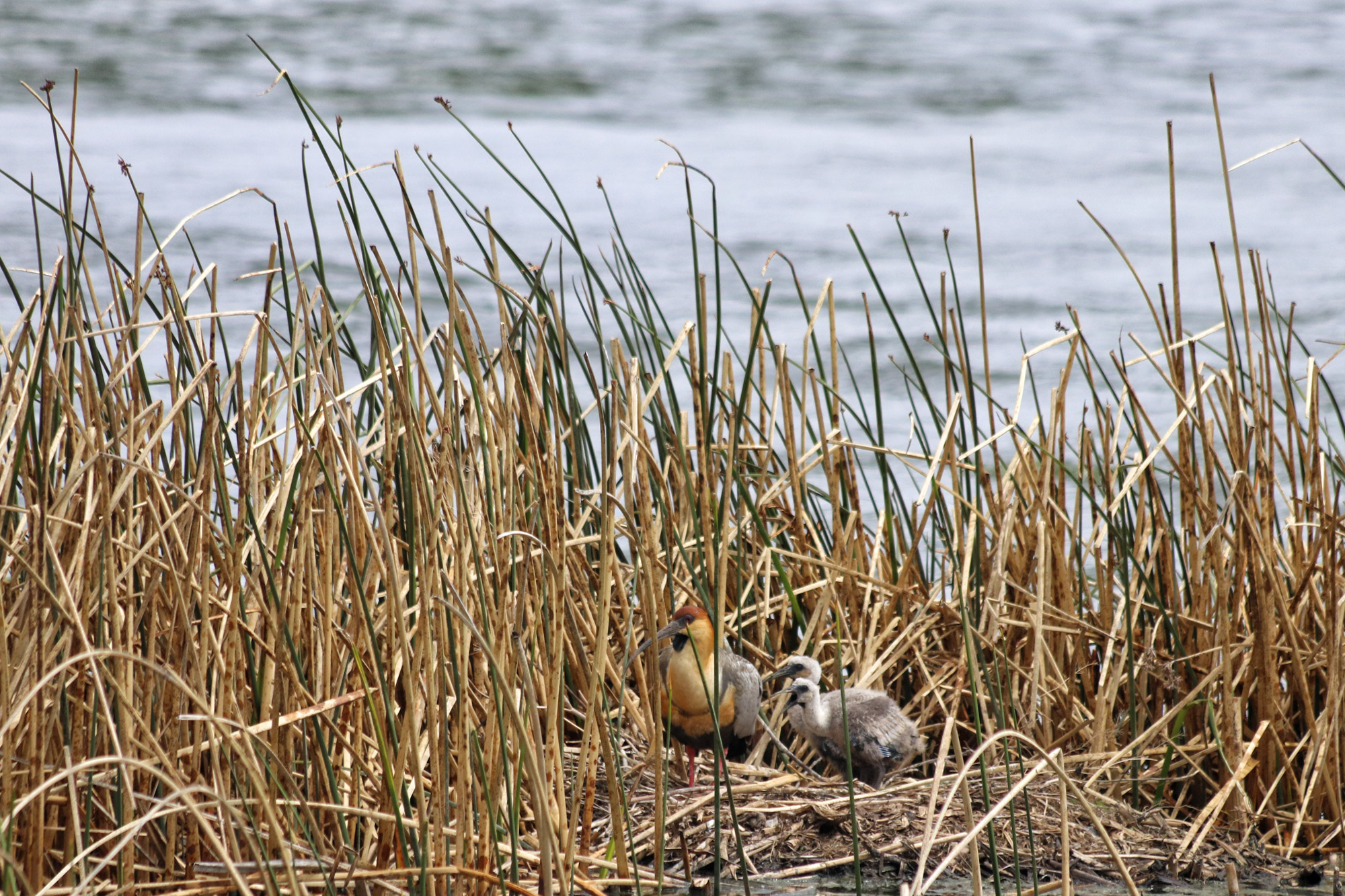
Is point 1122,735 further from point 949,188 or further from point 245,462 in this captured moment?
point 949,188

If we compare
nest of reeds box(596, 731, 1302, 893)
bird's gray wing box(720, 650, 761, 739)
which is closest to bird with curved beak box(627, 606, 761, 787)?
bird's gray wing box(720, 650, 761, 739)

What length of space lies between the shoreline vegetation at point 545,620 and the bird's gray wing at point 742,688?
0.37ft

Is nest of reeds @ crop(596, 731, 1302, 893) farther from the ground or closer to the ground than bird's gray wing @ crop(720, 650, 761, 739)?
closer to the ground

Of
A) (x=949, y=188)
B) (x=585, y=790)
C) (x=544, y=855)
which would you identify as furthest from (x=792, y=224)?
(x=544, y=855)

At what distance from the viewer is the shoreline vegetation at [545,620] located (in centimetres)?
199

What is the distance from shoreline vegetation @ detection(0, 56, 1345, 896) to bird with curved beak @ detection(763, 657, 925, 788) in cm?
11

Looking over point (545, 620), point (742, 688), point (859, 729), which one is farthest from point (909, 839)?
point (545, 620)

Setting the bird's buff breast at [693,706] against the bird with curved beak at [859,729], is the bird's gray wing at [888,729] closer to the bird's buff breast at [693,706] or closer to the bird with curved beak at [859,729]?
the bird with curved beak at [859,729]

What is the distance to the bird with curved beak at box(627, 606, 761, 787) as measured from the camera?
2754 millimetres

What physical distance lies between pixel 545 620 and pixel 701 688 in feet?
2.02

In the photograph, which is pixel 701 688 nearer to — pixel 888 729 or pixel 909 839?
pixel 888 729

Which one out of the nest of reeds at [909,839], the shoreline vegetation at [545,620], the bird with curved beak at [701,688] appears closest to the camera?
the shoreline vegetation at [545,620]

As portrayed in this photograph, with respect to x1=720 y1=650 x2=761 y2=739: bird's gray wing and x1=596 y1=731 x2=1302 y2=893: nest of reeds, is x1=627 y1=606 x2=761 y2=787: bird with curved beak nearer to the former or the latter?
x1=720 y1=650 x2=761 y2=739: bird's gray wing

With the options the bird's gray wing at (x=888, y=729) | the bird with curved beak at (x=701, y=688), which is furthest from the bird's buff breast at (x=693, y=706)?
the bird's gray wing at (x=888, y=729)
